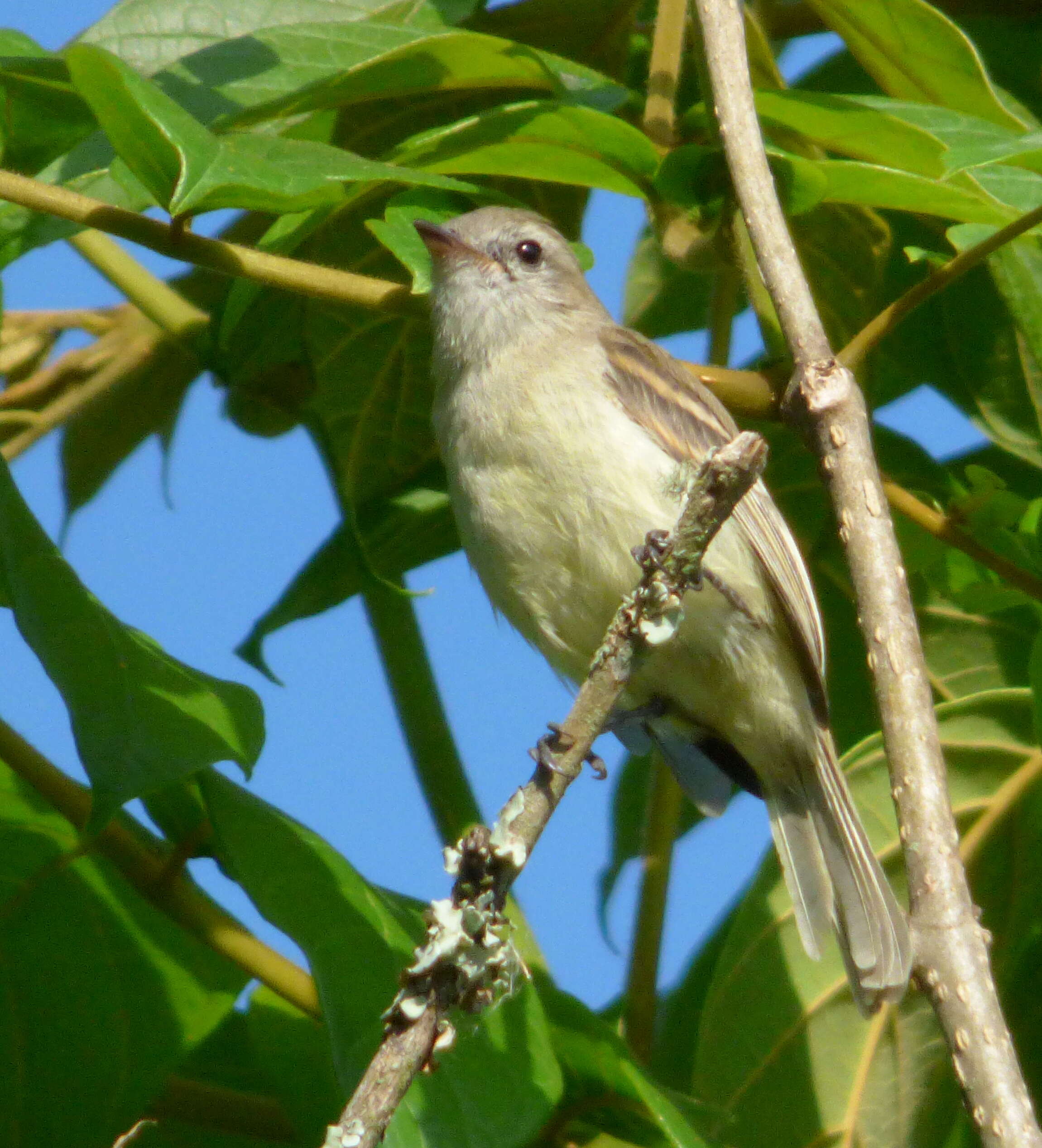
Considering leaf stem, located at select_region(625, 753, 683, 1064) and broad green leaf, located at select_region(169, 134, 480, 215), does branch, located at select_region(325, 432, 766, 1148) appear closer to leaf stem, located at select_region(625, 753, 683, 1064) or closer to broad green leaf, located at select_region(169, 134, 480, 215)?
broad green leaf, located at select_region(169, 134, 480, 215)

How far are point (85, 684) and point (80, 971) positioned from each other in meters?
0.60

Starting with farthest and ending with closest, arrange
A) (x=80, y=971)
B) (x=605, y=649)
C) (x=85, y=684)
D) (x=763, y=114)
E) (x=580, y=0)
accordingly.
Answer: (x=580, y=0) → (x=763, y=114) → (x=80, y=971) → (x=85, y=684) → (x=605, y=649)

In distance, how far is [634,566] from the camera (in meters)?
2.98

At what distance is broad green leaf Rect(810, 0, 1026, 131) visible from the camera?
2.71 m

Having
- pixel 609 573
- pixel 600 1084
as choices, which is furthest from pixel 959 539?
pixel 600 1084

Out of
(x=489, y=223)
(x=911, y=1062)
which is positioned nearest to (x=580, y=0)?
(x=489, y=223)

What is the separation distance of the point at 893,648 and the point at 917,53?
1.32m

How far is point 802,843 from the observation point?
3.15m

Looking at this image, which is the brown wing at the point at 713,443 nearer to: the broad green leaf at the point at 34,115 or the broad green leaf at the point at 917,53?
the broad green leaf at the point at 917,53

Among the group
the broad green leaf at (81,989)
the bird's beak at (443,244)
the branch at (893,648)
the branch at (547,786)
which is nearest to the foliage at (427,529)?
the broad green leaf at (81,989)

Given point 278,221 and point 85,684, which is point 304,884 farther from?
point 278,221

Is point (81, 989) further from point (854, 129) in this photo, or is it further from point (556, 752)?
point (854, 129)

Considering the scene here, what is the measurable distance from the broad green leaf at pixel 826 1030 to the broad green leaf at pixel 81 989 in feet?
2.83

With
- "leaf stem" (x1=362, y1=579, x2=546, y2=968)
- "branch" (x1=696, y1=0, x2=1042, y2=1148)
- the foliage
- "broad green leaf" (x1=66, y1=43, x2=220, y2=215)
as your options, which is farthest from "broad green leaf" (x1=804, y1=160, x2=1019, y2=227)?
"leaf stem" (x1=362, y1=579, x2=546, y2=968)
